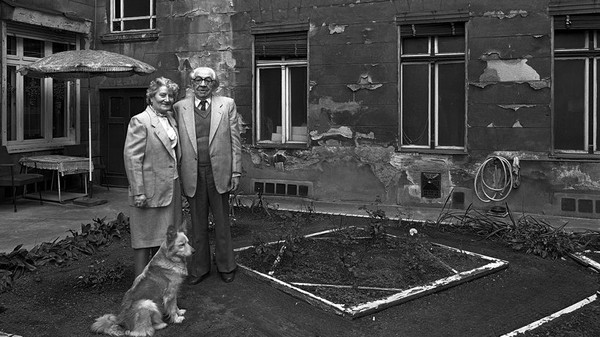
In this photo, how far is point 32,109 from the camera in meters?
10.7

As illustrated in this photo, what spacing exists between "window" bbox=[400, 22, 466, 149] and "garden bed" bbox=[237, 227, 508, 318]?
3.12 m

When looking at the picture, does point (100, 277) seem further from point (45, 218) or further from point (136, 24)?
point (136, 24)

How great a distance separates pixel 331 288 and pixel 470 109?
5.16 meters

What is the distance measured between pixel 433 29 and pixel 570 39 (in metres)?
2.13

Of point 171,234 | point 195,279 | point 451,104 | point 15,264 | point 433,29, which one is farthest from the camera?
point 451,104

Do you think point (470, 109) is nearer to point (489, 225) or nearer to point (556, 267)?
point (489, 225)

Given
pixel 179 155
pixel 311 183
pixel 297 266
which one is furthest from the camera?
pixel 311 183

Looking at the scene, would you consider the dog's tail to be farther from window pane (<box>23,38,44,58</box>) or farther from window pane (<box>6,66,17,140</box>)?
window pane (<box>23,38,44,58</box>)

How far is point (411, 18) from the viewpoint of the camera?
9219 millimetres

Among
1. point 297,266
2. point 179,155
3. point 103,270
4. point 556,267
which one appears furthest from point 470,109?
point 103,270

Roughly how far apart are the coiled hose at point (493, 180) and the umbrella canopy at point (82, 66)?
6051 mm

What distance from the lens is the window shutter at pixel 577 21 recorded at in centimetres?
825

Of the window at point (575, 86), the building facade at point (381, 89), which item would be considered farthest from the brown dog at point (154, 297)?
the window at point (575, 86)

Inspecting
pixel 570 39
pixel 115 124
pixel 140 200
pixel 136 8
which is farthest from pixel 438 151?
pixel 136 8
